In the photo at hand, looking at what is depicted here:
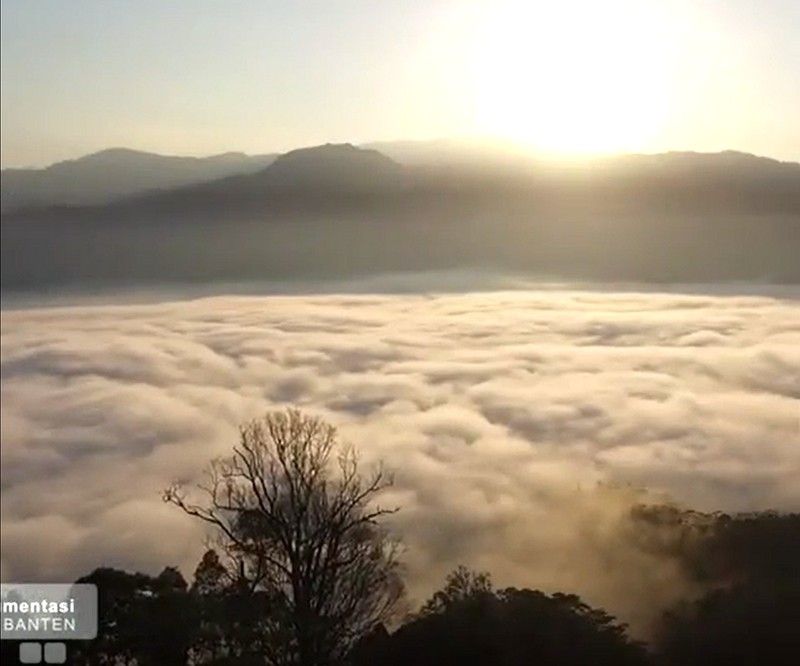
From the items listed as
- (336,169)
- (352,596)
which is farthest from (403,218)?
(352,596)

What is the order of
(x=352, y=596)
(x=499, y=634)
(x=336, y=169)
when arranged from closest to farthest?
(x=499, y=634)
(x=352, y=596)
(x=336, y=169)

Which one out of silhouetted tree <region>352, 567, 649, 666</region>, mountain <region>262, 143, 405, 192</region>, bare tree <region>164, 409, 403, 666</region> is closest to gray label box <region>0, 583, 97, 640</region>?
bare tree <region>164, 409, 403, 666</region>

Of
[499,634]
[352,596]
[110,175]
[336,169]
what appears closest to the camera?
[499,634]

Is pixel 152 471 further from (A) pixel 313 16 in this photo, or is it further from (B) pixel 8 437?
(A) pixel 313 16

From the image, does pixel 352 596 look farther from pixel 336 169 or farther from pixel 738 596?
pixel 336 169

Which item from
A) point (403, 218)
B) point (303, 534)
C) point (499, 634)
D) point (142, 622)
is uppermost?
point (403, 218)

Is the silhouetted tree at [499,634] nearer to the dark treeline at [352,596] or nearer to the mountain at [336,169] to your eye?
the dark treeline at [352,596]

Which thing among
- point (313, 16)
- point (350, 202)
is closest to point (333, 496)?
point (350, 202)
